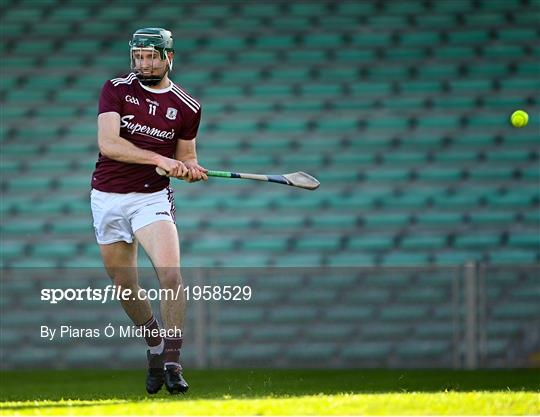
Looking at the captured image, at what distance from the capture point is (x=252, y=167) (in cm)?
1095

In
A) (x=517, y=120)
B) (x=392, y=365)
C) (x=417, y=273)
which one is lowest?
(x=392, y=365)

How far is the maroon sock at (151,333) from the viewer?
6.14 meters

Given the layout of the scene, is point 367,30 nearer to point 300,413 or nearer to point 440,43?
point 440,43

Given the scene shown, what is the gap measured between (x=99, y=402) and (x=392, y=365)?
3.38m

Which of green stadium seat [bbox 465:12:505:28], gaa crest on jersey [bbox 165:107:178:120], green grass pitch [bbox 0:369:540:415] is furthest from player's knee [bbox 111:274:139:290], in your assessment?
green stadium seat [bbox 465:12:505:28]

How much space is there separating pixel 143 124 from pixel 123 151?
0.73 feet

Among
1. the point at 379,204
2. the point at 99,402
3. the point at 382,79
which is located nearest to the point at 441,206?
the point at 379,204

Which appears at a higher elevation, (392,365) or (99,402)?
(99,402)

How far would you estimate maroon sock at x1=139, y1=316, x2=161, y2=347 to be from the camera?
20.1 ft

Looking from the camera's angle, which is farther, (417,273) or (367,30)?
(367,30)

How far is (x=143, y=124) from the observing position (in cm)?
594

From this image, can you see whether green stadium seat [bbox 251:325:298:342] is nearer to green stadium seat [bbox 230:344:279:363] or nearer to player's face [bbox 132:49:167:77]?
green stadium seat [bbox 230:344:279:363]

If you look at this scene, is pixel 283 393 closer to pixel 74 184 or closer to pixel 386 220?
pixel 386 220

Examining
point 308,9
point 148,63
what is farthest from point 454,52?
point 148,63
